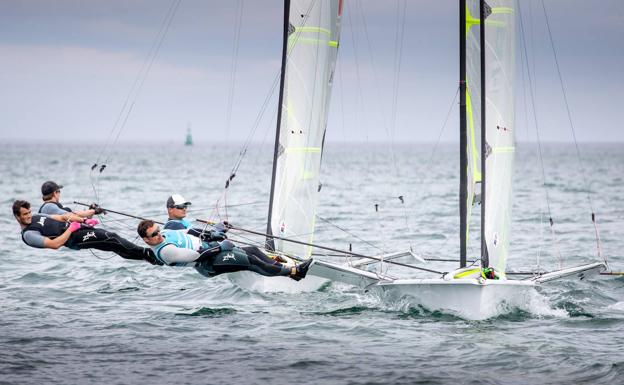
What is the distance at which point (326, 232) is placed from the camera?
107 ft

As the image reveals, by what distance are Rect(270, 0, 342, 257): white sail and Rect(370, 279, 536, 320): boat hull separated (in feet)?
12.1

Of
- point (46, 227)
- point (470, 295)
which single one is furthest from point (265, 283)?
point (46, 227)

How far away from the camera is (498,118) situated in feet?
53.3

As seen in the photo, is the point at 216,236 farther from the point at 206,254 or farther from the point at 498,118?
the point at 498,118

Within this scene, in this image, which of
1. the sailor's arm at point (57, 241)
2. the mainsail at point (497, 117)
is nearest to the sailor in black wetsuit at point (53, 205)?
the sailor's arm at point (57, 241)

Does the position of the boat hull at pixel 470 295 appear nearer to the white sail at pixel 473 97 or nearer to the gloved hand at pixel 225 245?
the white sail at pixel 473 97

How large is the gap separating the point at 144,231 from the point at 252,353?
8.22 ft

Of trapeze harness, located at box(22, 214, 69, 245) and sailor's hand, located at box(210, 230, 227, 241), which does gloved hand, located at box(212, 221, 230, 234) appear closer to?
sailor's hand, located at box(210, 230, 227, 241)

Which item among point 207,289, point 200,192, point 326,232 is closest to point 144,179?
point 200,192

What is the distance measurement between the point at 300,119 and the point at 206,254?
493 centimetres

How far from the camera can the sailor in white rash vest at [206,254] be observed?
14.5 m

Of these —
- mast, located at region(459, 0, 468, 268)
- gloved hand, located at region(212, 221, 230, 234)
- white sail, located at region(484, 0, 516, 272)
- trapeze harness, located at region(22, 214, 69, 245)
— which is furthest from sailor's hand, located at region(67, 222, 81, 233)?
white sail, located at region(484, 0, 516, 272)

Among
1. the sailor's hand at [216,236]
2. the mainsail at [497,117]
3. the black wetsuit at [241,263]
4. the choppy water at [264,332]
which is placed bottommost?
the choppy water at [264,332]

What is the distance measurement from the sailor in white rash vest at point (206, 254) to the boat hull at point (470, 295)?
1.97 meters
